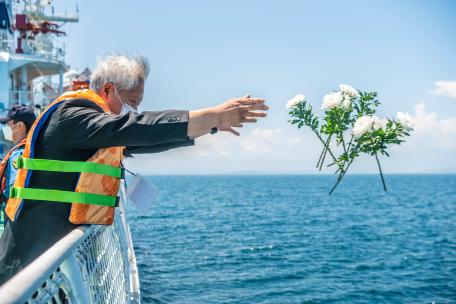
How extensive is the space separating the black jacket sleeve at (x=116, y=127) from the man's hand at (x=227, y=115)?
5 cm

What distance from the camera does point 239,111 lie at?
2520 mm

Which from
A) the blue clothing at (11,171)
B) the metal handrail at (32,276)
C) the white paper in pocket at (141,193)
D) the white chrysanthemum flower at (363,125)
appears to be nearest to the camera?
the metal handrail at (32,276)

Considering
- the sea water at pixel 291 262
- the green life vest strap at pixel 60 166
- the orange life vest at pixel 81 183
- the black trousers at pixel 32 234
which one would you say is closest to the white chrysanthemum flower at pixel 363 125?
the orange life vest at pixel 81 183

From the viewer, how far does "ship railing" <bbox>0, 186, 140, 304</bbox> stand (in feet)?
4.85

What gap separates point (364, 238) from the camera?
1148 inches

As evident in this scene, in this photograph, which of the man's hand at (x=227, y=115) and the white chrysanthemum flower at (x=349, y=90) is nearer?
the man's hand at (x=227, y=115)

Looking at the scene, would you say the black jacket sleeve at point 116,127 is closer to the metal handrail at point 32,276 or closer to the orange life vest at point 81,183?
the orange life vest at point 81,183

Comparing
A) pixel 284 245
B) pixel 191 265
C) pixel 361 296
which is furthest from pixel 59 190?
pixel 284 245

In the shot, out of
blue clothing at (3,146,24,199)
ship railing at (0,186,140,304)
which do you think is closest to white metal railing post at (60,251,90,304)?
ship railing at (0,186,140,304)

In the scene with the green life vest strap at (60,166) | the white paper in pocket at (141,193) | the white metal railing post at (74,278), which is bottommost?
the white metal railing post at (74,278)

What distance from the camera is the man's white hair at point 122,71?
9.14 feet

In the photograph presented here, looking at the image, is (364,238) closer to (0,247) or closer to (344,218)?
(344,218)

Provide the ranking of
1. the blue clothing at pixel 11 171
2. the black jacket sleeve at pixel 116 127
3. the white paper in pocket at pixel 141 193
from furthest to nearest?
the blue clothing at pixel 11 171 < the white paper in pocket at pixel 141 193 < the black jacket sleeve at pixel 116 127

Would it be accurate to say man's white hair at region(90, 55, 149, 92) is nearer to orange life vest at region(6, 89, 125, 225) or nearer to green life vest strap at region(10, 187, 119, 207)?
orange life vest at region(6, 89, 125, 225)
